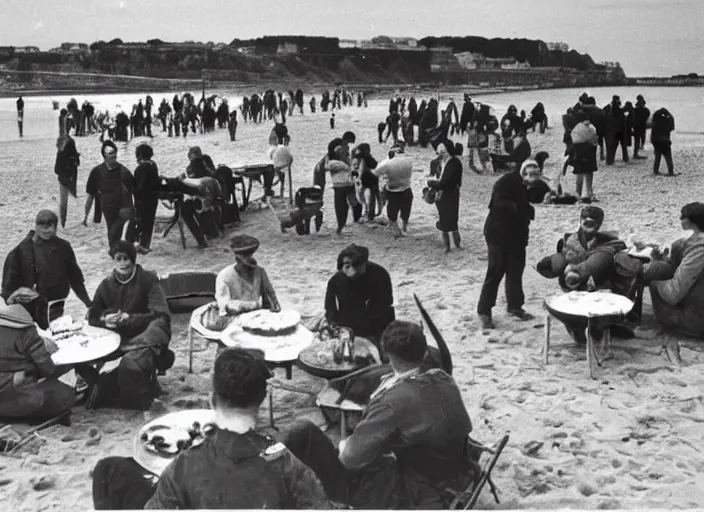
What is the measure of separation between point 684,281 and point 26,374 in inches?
204

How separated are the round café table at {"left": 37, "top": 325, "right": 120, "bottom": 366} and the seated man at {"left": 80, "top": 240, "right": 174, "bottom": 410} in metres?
0.14

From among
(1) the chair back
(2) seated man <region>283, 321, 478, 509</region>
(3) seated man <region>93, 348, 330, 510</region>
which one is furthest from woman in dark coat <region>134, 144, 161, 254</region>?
(3) seated man <region>93, 348, 330, 510</region>

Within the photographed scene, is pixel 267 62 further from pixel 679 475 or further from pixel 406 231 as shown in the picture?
pixel 679 475

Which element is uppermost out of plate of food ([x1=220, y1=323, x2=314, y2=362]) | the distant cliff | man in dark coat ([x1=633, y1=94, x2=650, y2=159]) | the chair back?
the distant cliff

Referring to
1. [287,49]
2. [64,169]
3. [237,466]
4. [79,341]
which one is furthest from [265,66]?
[237,466]

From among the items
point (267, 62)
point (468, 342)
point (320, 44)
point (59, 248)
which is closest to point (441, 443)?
point (468, 342)

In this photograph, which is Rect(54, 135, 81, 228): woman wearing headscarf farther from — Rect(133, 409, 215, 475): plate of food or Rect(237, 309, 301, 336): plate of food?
Rect(133, 409, 215, 475): plate of food

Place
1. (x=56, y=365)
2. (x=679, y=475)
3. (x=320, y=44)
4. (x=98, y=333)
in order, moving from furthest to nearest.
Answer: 1. (x=320, y=44)
2. (x=98, y=333)
3. (x=56, y=365)
4. (x=679, y=475)

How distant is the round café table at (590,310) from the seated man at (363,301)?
4.64 feet

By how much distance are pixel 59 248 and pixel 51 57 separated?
106 m

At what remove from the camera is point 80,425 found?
18.5ft

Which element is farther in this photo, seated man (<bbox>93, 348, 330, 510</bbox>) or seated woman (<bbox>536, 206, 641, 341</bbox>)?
seated woman (<bbox>536, 206, 641, 341</bbox>)

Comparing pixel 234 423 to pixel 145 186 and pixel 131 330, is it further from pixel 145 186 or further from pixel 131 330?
pixel 145 186

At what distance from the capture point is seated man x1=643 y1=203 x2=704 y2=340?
265 inches
